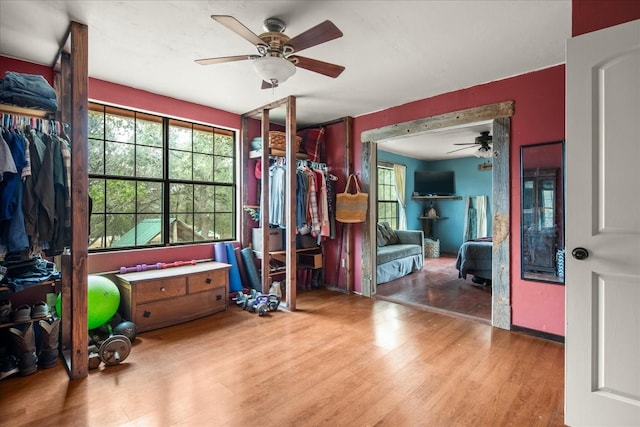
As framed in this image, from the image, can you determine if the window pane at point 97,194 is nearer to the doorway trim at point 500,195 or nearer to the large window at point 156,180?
the large window at point 156,180

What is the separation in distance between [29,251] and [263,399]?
71.0 inches

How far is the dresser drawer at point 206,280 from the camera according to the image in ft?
10.7

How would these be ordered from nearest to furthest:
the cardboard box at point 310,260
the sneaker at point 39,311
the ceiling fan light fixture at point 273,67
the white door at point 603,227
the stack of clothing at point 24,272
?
1. the white door at point 603,227
2. the ceiling fan light fixture at point 273,67
3. the stack of clothing at point 24,272
4. the sneaker at point 39,311
5. the cardboard box at point 310,260

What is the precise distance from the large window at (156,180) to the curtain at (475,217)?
18.8 feet

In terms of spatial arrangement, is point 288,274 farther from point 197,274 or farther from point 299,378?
point 299,378

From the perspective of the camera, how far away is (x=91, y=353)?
2.33 m

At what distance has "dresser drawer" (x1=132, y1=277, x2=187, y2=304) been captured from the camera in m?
2.93

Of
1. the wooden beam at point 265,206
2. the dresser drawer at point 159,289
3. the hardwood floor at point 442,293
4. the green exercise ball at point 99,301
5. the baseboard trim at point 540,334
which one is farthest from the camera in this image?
the wooden beam at point 265,206

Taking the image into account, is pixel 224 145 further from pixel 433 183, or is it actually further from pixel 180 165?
pixel 433 183

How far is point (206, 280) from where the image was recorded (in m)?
3.39

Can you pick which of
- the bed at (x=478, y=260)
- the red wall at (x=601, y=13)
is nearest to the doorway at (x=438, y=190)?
the bed at (x=478, y=260)

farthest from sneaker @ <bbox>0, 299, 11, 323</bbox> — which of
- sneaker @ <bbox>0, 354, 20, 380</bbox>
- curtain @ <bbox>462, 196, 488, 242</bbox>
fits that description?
curtain @ <bbox>462, 196, 488, 242</bbox>

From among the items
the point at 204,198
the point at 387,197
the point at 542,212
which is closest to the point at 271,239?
the point at 204,198

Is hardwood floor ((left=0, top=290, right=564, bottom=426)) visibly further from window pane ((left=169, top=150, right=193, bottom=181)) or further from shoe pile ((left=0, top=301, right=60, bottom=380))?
window pane ((left=169, top=150, right=193, bottom=181))
